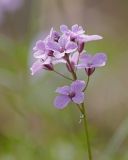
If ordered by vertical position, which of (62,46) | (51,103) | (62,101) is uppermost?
(62,46)

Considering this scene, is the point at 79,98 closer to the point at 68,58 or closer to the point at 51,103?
the point at 68,58

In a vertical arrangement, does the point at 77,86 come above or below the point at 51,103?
above

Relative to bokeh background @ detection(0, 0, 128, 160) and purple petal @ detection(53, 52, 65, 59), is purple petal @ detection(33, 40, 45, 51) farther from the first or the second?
bokeh background @ detection(0, 0, 128, 160)

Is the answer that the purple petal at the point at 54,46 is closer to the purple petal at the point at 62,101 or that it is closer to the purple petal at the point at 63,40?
the purple petal at the point at 63,40

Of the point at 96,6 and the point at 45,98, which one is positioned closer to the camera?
the point at 45,98

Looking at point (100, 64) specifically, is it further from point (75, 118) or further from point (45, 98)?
point (45, 98)

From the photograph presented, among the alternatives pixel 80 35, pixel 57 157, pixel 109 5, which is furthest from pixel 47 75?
pixel 109 5

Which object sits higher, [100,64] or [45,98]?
[100,64]

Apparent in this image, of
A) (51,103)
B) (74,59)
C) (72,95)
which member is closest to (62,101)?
(72,95)
